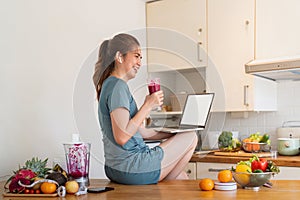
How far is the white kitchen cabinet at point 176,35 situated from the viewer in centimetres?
327

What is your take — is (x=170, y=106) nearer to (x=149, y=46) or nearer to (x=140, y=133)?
(x=149, y=46)

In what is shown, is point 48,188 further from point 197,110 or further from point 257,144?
point 257,144

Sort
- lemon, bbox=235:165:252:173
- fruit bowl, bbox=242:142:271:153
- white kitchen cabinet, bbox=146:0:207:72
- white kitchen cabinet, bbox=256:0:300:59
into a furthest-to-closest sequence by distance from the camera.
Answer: white kitchen cabinet, bbox=146:0:207:72 → fruit bowl, bbox=242:142:271:153 → white kitchen cabinet, bbox=256:0:300:59 → lemon, bbox=235:165:252:173

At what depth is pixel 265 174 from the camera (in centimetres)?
162

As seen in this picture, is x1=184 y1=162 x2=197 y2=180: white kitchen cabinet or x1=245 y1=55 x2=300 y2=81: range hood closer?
x1=245 y1=55 x2=300 y2=81: range hood

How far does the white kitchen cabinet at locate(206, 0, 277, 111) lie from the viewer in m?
2.96

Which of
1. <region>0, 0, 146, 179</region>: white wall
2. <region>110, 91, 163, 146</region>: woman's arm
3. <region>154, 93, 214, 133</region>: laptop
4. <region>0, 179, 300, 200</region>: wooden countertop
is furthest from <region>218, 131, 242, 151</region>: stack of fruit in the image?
<region>110, 91, 163, 146</region>: woman's arm

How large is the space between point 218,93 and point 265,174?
1.63 m

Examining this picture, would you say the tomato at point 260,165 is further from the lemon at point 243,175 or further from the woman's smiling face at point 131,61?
the woman's smiling face at point 131,61

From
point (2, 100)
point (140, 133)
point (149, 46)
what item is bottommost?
point (140, 133)

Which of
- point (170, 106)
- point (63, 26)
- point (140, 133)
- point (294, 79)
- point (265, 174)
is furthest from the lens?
point (170, 106)

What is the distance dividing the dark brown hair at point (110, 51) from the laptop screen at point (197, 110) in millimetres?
809

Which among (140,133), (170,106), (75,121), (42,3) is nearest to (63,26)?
(42,3)

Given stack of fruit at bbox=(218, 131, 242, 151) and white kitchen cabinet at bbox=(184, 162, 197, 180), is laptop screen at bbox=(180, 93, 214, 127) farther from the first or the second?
stack of fruit at bbox=(218, 131, 242, 151)
